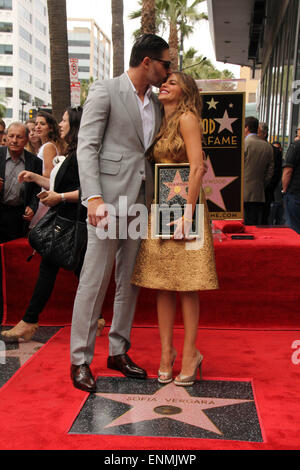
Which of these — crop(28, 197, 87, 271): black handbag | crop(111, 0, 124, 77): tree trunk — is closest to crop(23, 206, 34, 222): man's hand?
crop(28, 197, 87, 271): black handbag

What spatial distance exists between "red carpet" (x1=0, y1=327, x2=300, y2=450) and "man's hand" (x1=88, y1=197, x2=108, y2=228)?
1.10 m

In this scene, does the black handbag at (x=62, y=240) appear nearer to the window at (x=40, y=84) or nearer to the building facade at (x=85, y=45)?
the window at (x=40, y=84)

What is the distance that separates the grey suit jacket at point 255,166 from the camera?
8.37 m

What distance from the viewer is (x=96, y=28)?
15650cm

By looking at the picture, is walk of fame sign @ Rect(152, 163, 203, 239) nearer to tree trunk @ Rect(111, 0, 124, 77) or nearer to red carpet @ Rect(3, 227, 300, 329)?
red carpet @ Rect(3, 227, 300, 329)

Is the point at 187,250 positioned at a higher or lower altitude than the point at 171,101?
lower

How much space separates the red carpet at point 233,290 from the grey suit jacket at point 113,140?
155 centimetres

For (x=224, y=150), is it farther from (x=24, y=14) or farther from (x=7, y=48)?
(x=24, y=14)

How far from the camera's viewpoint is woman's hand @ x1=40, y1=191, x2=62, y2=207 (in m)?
4.18

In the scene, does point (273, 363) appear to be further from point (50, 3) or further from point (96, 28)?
point (96, 28)

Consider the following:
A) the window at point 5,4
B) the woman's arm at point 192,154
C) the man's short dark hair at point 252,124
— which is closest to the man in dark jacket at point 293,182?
the man's short dark hair at point 252,124

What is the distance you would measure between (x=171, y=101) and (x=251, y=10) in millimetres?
17995
